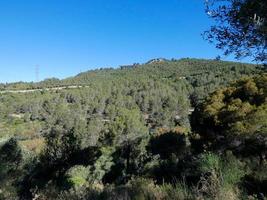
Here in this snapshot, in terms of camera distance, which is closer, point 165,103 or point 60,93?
point 165,103

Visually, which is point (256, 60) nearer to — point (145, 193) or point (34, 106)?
point (145, 193)

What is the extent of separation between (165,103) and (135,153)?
6582 cm

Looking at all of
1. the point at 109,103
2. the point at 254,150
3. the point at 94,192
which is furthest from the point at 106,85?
the point at 94,192

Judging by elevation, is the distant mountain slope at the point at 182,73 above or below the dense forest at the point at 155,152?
above

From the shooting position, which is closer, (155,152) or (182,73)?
(155,152)

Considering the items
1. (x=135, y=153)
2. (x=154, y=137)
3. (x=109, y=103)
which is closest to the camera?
(x=135, y=153)

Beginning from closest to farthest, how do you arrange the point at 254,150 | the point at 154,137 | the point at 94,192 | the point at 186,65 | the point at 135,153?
the point at 94,192 < the point at 254,150 < the point at 135,153 < the point at 154,137 < the point at 186,65

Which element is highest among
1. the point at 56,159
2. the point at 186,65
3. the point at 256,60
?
the point at 186,65

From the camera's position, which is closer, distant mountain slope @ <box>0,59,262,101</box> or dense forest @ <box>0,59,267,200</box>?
dense forest @ <box>0,59,267,200</box>

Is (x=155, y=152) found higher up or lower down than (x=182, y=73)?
lower down

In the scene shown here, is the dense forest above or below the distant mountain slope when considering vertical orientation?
below

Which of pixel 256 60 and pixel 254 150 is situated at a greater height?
pixel 256 60

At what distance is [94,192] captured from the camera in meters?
6.23

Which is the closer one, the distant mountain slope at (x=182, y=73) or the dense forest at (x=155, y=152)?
the dense forest at (x=155, y=152)
